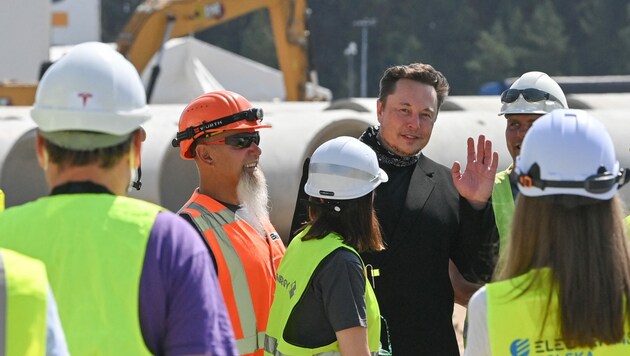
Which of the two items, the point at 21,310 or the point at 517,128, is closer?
the point at 21,310

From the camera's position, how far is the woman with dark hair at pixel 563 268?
8.09ft

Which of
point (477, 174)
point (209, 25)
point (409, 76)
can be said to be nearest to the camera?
point (477, 174)

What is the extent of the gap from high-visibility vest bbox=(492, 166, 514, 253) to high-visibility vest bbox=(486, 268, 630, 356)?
4.79 ft

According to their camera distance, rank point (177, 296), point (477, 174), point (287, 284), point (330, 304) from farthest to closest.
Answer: point (477, 174) < point (287, 284) < point (330, 304) < point (177, 296)

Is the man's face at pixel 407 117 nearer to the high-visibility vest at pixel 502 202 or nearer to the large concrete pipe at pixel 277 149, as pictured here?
the high-visibility vest at pixel 502 202

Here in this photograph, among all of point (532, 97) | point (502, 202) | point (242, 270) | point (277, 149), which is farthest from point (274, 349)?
point (277, 149)

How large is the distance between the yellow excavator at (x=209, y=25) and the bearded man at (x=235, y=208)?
16.5 m

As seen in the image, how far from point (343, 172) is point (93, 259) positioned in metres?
1.41

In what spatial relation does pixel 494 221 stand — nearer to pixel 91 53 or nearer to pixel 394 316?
pixel 394 316

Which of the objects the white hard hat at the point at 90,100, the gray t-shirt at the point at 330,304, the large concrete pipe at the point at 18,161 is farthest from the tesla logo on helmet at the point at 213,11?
the white hard hat at the point at 90,100

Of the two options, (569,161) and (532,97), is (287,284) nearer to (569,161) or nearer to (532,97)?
(569,161)

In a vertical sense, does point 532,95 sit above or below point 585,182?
above

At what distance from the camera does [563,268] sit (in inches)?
97.2

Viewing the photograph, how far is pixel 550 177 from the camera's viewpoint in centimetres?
252
